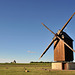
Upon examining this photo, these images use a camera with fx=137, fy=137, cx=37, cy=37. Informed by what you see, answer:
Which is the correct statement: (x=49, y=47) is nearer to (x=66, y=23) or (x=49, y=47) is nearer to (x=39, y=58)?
(x=39, y=58)

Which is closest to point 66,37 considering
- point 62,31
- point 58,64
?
point 62,31

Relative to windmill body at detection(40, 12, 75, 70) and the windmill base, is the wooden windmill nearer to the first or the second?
windmill body at detection(40, 12, 75, 70)

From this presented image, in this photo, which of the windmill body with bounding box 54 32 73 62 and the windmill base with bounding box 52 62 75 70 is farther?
the windmill base with bounding box 52 62 75 70

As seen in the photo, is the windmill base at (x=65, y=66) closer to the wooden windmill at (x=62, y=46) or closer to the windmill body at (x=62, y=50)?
the windmill body at (x=62, y=50)

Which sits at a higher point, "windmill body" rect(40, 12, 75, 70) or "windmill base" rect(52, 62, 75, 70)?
"windmill body" rect(40, 12, 75, 70)

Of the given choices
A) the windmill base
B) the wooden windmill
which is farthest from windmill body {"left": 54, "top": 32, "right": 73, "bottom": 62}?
the windmill base

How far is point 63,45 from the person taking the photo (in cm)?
2859

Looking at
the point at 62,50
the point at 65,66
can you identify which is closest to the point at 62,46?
the point at 62,50

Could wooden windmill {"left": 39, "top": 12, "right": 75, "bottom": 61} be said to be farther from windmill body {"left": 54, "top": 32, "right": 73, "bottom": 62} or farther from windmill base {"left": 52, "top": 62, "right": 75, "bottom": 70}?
windmill base {"left": 52, "top": 62, "right": 75, "bottom": 70}

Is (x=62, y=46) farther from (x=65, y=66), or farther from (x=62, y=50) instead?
(x=65, y=66)

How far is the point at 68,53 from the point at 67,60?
4.97 feet

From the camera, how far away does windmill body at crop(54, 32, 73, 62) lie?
28344 millimetres

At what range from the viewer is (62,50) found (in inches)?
1126

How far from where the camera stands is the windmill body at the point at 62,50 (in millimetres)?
28344
